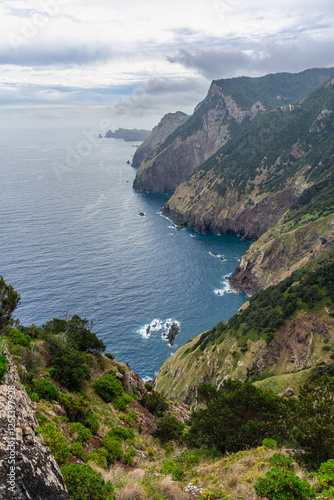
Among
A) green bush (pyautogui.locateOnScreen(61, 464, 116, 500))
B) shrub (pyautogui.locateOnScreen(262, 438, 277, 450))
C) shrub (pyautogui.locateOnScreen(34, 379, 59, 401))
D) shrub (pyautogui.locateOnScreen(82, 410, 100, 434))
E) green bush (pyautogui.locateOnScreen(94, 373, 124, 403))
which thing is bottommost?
green bush (pyautogui.locateOnScreen(94, 373, 124, 403))

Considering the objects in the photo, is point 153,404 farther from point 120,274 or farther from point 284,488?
point 120,274

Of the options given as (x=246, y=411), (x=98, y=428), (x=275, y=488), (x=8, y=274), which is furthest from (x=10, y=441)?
(x=8, y=274)

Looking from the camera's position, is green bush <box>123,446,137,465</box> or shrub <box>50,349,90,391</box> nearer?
green bush <box>123,446,137,465</box>

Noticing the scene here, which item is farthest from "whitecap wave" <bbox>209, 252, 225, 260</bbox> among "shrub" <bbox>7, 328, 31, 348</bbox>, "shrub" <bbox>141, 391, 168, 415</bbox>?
"shrub" <bbox>7, 328, 31, 348</bbox>

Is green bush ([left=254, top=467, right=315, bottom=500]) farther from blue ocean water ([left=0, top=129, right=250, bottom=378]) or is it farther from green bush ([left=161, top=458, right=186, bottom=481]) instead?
blue ocean water ([left=0, top=129, right=250, bottom=378])

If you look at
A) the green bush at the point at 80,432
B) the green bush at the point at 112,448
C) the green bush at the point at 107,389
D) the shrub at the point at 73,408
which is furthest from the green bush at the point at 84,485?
the green bush at the point at 107,389

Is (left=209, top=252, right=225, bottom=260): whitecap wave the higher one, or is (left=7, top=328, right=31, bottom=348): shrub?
(left=7, top=328, right=31, bottom=348): shrub

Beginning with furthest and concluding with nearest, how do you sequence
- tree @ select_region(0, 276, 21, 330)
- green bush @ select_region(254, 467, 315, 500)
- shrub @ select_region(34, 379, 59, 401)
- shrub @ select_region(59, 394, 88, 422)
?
tree @ select_region(0, 276, 21, 330) → shrub @ select_region(59, 394, 88, 422) → shrub @ select_region(34, 379, 59, 401) → green bush @ select_region(254, 467, 315, 500)
